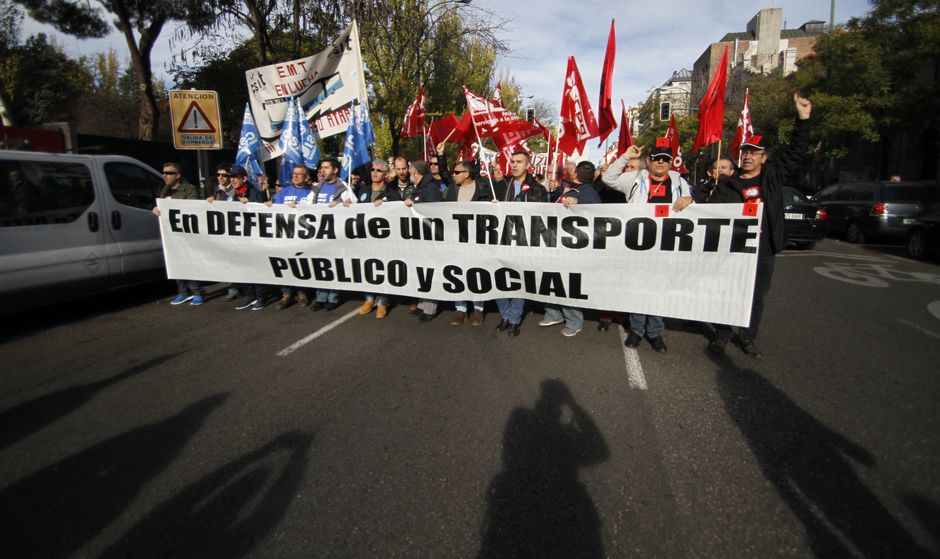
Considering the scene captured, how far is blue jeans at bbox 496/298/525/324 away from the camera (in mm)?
5344

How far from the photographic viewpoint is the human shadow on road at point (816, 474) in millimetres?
2254

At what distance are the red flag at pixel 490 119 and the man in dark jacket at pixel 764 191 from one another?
3.06 metres

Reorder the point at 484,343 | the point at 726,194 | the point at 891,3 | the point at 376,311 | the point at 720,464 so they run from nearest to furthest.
Result: the point at 720,464
the point at 726,194
the point at 484,343
the point at 376,311
the point at 891,3

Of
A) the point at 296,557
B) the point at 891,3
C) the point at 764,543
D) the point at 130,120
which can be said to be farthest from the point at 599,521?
the point at 130,120

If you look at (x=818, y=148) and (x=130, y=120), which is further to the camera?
(x=130, y=120)

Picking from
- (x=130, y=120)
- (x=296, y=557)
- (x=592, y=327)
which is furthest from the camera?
(x=130, y=120)

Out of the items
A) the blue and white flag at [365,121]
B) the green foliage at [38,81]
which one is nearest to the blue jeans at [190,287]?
the blue and white flag at [365,121]

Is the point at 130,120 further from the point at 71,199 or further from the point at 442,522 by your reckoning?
the point at 442,522

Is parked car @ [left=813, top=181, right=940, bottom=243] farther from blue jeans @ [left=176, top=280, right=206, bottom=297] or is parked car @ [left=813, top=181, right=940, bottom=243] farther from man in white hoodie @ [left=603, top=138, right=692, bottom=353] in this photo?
blue jeans @ [left=176, top=280, right=206, bottom=297]

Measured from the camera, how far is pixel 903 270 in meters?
9.34

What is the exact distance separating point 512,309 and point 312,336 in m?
2.05

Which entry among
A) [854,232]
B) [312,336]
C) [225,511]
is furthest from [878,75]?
[225,511]

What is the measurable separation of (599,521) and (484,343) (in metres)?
2.72

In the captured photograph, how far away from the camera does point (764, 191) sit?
4.49 m
